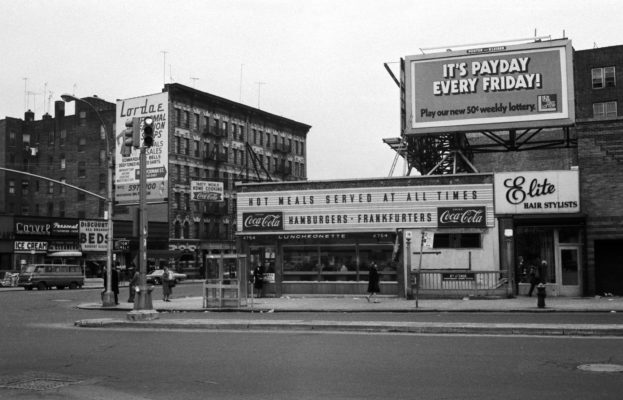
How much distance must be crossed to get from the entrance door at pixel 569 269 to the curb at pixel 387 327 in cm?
1456

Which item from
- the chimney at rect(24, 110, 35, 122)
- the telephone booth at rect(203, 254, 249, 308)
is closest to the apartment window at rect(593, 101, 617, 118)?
the telephone booth at rect(203, 254, 249, 308)

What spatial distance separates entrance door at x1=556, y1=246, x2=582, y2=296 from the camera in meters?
30.9

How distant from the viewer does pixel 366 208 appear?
3353cm

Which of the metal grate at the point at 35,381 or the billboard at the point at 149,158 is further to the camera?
the billboard at the point at 149,158

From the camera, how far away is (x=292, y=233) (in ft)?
113

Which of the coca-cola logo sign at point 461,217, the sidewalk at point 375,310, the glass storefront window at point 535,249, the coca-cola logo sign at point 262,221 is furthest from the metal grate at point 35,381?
the glass storefront window at point 535,249

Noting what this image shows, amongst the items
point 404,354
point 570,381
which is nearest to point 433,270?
point 404,354

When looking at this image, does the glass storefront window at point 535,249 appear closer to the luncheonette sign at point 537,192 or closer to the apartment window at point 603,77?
the luncheonette sign at point 537,192

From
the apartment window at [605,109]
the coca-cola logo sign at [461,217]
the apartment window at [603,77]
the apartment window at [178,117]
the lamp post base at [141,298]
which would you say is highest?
the apartment window at [603,77]

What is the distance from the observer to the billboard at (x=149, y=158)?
27.0 metres

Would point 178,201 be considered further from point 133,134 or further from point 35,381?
point 35,381

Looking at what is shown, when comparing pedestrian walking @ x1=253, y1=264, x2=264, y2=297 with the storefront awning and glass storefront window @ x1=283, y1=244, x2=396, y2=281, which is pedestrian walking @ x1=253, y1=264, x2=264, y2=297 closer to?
glass storefront window @ x1=283, y1=244, x2=396, y2=281

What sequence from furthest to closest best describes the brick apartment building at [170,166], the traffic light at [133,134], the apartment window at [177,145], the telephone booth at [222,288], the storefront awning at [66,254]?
the apartment window at [177,145] < the brick apartment building at [170,166] < the storefront awning at [66,254] < the telephone booth at [222,288] < the traffic light at [133,134]

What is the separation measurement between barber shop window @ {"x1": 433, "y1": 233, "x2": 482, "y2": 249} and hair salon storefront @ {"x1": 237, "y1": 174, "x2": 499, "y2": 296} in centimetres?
4
